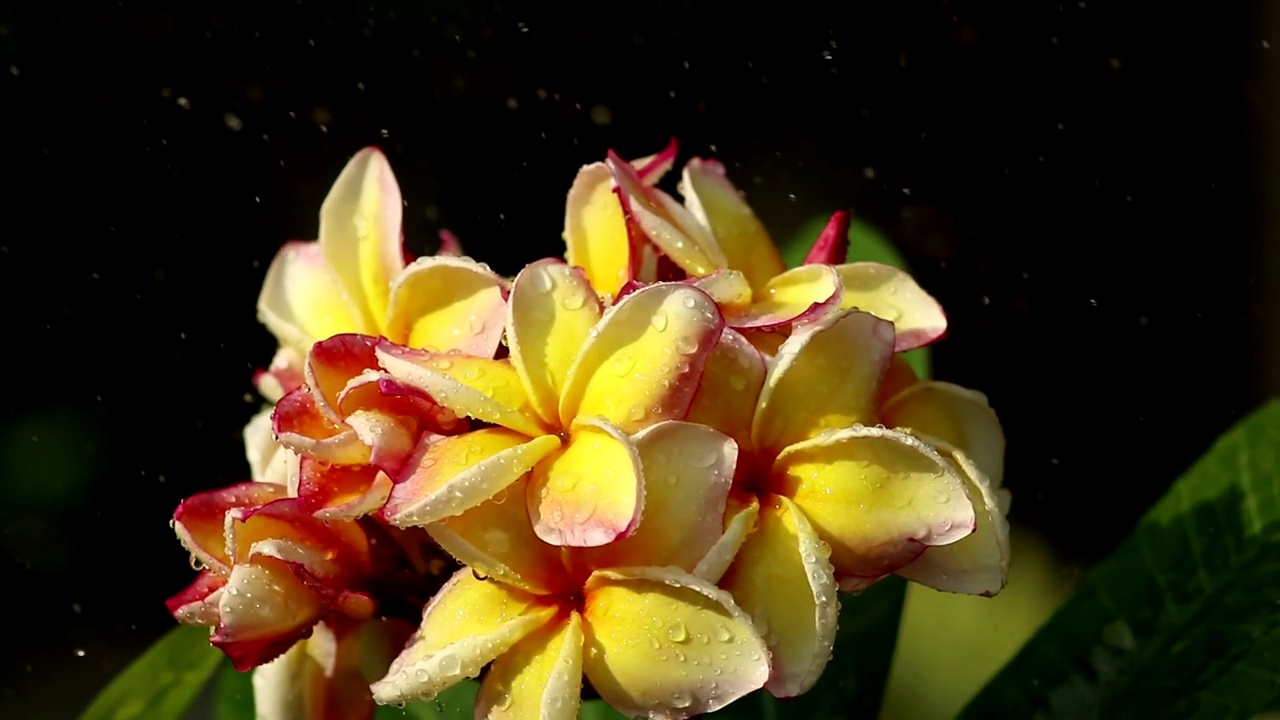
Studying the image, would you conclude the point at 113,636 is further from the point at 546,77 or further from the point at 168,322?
the point at 546,77

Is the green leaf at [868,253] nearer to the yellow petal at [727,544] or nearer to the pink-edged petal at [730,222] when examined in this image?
the pink-edged petal at [730,222]

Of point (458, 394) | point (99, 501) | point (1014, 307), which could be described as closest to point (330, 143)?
point (99, 501)

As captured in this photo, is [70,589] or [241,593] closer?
[241,593]

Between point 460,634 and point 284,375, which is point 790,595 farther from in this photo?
point 284,375

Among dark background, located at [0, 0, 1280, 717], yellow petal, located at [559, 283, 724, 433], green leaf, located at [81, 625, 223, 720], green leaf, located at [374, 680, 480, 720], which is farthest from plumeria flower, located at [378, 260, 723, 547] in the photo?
dark background, located at [0, 0, 1280, 717]

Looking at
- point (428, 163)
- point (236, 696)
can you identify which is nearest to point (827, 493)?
point (236, 696)

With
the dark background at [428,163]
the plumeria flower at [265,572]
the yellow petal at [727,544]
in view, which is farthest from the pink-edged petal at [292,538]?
the dark background at [428,163]
